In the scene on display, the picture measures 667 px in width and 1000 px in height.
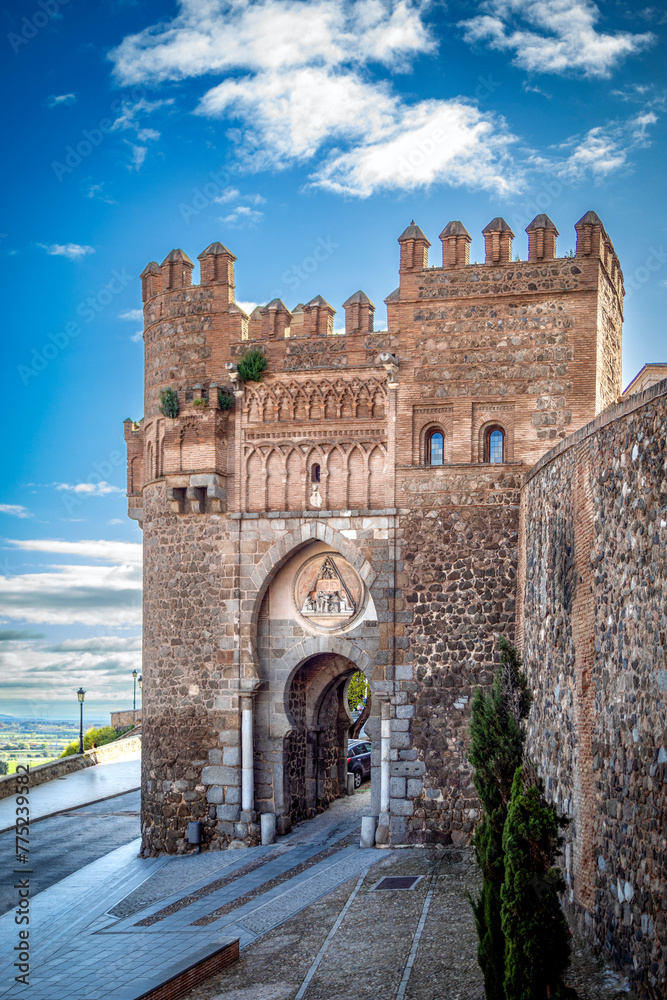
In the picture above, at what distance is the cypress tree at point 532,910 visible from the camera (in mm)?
8055

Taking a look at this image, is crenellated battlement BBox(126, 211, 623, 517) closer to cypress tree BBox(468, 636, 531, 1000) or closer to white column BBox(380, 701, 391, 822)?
white column BBox(380, 701, 391, 822)

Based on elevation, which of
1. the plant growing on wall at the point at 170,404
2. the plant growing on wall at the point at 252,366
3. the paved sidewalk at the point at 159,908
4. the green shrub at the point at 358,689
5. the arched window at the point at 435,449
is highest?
the plant growing on wall at the point at 252,366

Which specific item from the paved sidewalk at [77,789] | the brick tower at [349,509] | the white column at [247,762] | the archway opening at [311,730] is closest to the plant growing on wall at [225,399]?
the brick tower at [349,509]

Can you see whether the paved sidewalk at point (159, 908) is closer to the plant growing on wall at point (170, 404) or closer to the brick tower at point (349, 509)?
the brick tower at point (349, 509)

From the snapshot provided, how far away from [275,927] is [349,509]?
6.80 meters

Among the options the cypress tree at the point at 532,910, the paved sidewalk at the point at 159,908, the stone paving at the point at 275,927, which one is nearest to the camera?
the cypress tree at the point at 532,910

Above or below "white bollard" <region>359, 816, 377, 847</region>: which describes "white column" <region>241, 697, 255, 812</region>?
above

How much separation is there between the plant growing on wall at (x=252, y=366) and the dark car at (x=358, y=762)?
8.60 meters

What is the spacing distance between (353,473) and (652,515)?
9.09 metres

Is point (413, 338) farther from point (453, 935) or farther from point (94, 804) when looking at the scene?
point (94, 804)

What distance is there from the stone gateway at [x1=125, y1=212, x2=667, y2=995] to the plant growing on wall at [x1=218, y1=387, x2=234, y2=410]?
0.13 feet

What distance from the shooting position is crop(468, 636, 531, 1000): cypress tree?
8938 mm

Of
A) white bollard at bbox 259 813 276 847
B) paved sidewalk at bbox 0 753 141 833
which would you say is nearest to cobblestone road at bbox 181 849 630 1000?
white bollard at bbox 259 813 276 847

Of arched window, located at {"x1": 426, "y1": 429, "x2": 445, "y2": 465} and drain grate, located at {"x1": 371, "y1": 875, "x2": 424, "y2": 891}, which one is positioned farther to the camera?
arched window, located at {"x1": 426, "y1": 429, "x2": 445, "y2": 465}
